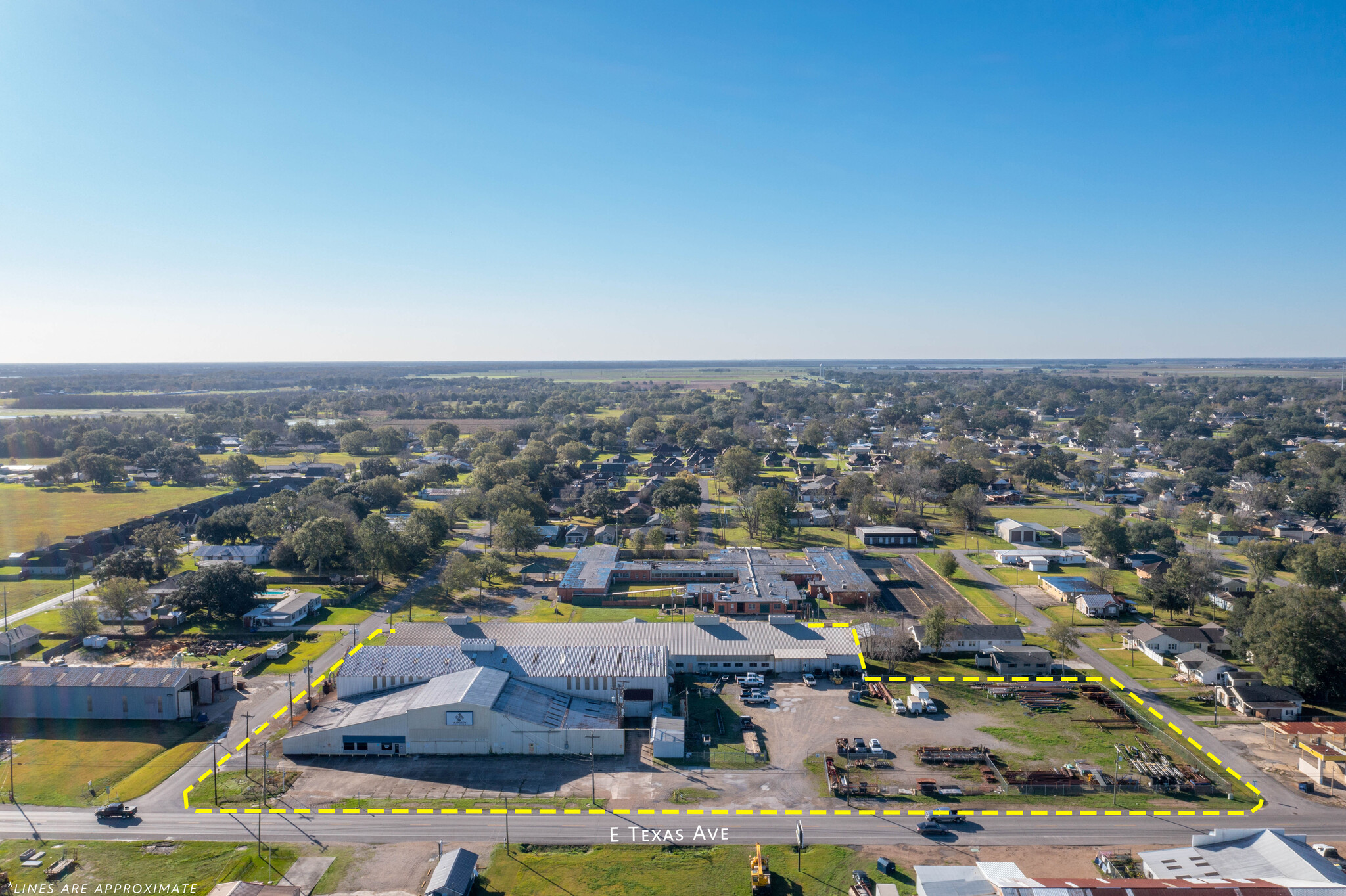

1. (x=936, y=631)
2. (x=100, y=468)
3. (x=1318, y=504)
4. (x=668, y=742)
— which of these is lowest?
(x=668, y=742)

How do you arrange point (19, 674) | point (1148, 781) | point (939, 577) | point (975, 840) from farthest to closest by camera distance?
point (939, 577) → point (19, 674) → point (1148, 781) → point (975, 840)

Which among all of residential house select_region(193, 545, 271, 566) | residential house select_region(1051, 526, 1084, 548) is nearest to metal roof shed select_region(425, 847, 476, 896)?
residential house select_region(193, 545, 271, 566)

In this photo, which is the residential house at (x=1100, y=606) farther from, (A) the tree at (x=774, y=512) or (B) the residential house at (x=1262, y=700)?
(A) the tree at (x=774, y=512)

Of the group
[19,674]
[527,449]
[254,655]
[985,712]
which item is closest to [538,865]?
[985,712]

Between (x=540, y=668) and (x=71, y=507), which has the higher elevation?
(x=71, y=507)

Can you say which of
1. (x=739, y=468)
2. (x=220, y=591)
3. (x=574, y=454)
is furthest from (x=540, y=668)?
(x=574, y=454)

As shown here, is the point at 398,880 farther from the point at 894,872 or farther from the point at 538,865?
the point at 894,872

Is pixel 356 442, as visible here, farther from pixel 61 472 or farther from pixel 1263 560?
pixel 1263 560
